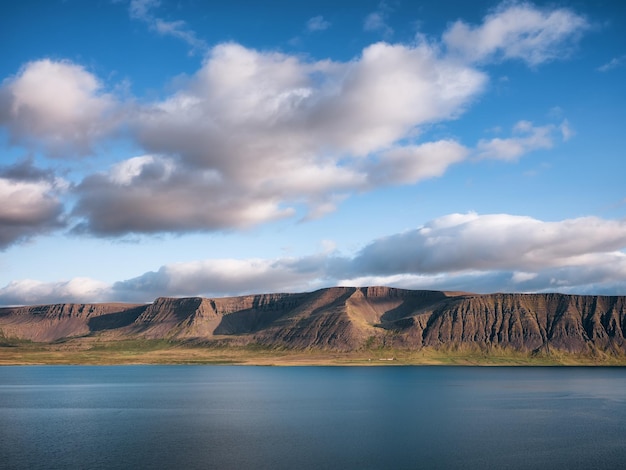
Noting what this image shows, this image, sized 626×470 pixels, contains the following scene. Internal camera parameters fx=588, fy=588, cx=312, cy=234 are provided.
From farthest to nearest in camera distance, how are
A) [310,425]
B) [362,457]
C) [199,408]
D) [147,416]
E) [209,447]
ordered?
1. [199,408]
2. [147,416]
3. [310,425]
4. [209,447]
5. [362,457]

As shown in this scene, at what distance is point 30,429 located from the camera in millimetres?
117438

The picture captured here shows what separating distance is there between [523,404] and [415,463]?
3720 inches

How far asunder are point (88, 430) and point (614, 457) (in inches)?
3785

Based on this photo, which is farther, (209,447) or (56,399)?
(56,399)

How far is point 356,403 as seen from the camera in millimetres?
173000

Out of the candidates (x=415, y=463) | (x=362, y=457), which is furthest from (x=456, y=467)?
(x=362, y=457)

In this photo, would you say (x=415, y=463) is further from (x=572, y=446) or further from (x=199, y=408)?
(x=199, y=408)

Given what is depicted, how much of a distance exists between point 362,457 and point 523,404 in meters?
95.2

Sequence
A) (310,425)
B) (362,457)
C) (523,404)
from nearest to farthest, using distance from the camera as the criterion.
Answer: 1. (362,457)
2. (310,425)
3. (523,404)

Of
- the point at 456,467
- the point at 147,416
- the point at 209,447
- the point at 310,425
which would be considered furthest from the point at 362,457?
the point at 147,416

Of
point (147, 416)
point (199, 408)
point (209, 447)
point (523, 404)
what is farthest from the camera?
point (523, 404)

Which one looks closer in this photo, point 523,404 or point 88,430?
point 88,430

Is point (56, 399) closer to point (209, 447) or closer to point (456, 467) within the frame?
point (209, 447)

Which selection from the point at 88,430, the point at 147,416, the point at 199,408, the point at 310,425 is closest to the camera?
the point at 88,430
